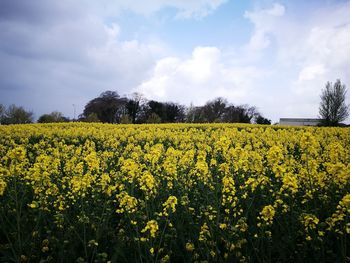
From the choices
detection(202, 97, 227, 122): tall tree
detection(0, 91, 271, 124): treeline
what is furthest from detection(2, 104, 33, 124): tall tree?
detection(202, 97, 227, 122): tall tree

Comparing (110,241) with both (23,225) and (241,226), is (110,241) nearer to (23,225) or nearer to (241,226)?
(23,225)

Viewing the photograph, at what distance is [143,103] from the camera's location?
83312 mm

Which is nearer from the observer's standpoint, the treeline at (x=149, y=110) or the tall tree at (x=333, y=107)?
the tall tree at (x=333, y=107)

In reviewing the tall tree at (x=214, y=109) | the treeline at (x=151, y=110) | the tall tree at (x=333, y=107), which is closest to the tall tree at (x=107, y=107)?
the treeline at (x=151, y=110)

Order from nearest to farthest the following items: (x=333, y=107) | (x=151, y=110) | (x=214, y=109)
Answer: (x=333, y=107) → (x=151, y=110) → (x=214, y=109)

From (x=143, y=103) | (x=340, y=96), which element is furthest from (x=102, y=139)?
(x=143, y=103)

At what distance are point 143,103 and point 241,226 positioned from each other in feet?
265

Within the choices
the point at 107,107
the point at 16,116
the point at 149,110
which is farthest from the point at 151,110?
the point at 16,116

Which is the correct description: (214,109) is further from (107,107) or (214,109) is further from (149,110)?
(107,107)

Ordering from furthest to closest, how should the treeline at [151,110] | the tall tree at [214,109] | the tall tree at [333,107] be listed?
the tall tree at [214,109] < the treeline at [151,110] < the tall tree at [333,107]

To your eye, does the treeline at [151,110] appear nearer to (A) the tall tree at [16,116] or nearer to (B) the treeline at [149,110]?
(B) the treeline at [149,110]

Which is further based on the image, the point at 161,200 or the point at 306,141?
the point at 161,200

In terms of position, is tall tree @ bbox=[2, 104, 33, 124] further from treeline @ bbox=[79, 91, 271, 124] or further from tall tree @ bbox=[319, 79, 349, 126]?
tall tree @ bbox=[319, 79, 349, 126]

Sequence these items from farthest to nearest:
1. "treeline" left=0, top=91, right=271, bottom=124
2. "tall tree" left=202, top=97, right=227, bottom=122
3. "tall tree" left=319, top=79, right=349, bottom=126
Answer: "tall tree" left=202, top=97, right=227, bottom=122, "treeline" left=0, top=91, right=271, bottom=124, "tall tree" left=319, top=79, right=349, bottom=126
